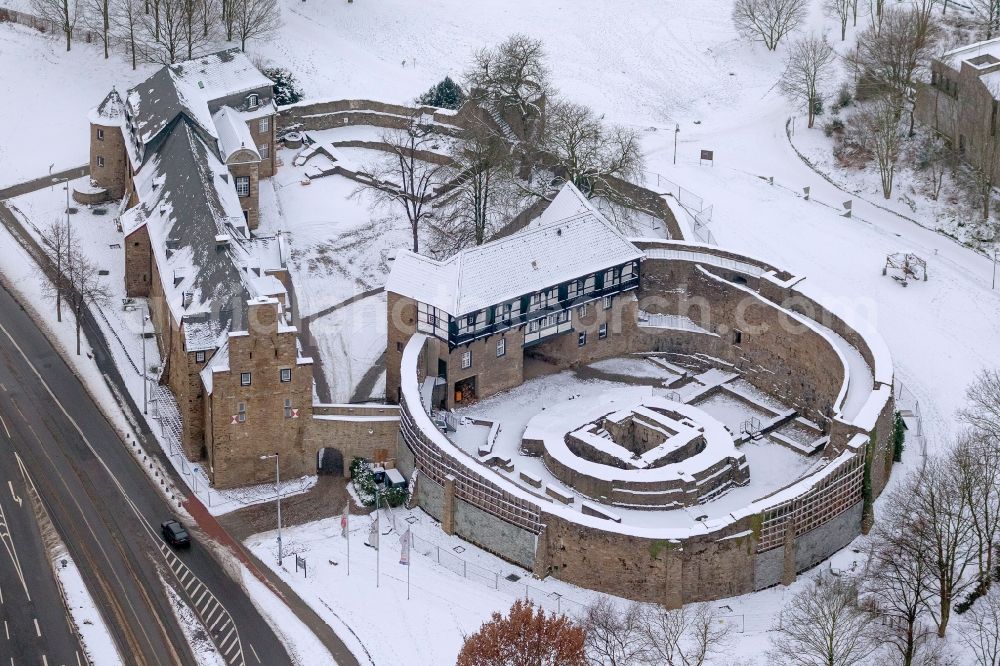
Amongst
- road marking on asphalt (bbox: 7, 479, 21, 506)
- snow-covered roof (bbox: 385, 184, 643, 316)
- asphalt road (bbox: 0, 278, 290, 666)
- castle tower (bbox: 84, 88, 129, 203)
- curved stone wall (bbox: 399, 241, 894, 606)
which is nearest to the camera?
asphalt road (bbox: 0, 278, 290, 666)

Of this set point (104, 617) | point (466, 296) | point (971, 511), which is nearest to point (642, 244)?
point (466, 296)

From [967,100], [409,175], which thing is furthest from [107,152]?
[967,100]

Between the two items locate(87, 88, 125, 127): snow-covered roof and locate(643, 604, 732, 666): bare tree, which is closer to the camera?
locate(643, 604, 732, 666): bare tree

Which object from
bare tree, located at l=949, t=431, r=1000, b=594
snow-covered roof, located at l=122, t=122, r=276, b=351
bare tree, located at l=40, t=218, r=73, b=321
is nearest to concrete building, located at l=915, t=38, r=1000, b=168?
bare tree, located at l=949, t=431, r=1000, b=594

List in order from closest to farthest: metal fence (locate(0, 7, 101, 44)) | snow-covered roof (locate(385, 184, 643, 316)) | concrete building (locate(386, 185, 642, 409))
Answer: snow-covered roof (locate(385, 184, 643, 316)) → concrete building (locate(386, 185, 642, 409)) → metal fence (locate(0, 7, 101, 44))

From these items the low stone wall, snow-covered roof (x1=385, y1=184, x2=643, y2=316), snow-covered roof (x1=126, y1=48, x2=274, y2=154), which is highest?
snow-covered roof (x1=126, y1=48, x2=274, y2=154)

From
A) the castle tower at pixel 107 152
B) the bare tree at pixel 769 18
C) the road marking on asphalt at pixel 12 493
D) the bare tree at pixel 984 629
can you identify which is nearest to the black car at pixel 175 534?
the road marking on asphalt at pixel 12 493

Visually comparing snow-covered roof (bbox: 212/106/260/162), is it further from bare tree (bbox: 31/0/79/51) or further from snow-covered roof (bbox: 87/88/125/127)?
bare tree (bbox: 31/0/79/51)

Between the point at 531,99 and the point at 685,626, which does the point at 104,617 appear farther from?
the point at 531,99
